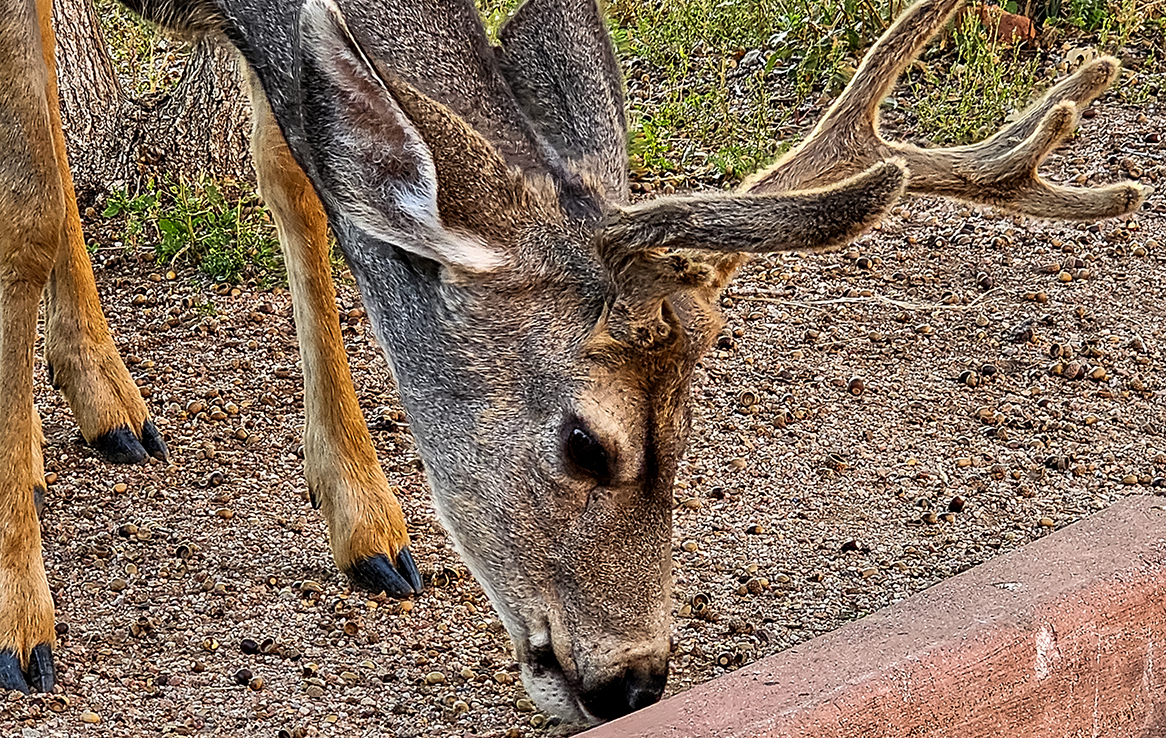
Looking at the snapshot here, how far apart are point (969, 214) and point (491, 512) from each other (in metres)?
3.76

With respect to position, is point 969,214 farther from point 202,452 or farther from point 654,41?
point 202,452

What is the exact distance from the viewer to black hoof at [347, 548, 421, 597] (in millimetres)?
4180

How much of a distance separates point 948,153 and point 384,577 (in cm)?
190

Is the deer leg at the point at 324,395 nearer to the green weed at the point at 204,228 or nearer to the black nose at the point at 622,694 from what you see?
the black nose at the point at 622,694

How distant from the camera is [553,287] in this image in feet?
10.3

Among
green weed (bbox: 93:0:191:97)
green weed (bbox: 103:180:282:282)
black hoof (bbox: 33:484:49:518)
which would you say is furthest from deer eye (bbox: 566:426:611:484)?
green weed (bbox: 93:0:191:97)

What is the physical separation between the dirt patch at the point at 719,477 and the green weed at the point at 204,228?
10 centimetres

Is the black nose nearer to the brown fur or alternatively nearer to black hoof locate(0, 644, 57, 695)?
the brown fur

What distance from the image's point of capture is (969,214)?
21.1ft

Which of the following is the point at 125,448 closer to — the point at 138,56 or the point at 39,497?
the point at 39,497

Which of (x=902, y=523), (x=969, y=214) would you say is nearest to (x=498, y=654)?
(x=902, y=523)

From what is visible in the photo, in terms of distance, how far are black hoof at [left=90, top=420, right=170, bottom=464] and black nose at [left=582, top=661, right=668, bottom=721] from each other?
80.9 inches

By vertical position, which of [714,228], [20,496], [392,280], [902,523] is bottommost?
[902,523]

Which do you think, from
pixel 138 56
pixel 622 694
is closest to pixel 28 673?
pixel 622 694
